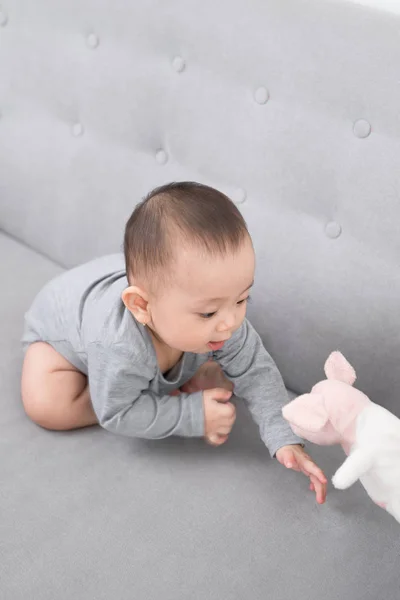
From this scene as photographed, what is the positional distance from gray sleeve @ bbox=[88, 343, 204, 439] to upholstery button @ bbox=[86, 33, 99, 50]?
570 millimetres

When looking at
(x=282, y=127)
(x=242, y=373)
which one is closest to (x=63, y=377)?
(x=242, y=373)

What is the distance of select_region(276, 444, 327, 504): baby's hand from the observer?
37.4 inches

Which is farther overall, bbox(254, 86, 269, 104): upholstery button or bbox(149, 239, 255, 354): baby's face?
bbox(254, 86, 269, 104): upholstery button

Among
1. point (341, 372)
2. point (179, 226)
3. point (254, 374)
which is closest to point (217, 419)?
point (254, 374)

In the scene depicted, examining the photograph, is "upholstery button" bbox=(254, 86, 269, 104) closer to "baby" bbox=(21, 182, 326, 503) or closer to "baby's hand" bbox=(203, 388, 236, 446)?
"baby" bbox=(21, 182, 326, 503)

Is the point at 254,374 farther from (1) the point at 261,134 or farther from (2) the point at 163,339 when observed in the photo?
(1) the point at 261,134

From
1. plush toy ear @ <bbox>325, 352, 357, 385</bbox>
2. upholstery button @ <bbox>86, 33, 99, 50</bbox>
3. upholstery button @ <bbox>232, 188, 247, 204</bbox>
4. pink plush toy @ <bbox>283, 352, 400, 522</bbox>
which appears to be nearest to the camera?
pink plush toy @ <bbox>283, 352, 400, 522</bbox>

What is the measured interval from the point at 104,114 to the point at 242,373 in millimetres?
532

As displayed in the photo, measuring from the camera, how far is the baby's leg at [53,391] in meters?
1.06

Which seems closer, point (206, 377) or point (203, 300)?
point (203, 300)

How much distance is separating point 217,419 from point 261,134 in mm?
425

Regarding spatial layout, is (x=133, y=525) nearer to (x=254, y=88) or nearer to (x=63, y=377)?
(x=63, y=377)

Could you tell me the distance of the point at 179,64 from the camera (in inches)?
45.7

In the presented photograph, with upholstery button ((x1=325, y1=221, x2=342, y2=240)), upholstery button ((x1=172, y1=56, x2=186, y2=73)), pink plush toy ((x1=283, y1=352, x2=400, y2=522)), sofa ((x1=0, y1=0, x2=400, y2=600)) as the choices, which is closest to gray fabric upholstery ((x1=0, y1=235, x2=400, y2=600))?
sofa ((x1=0, y1=0, x2=400, y2=600))
